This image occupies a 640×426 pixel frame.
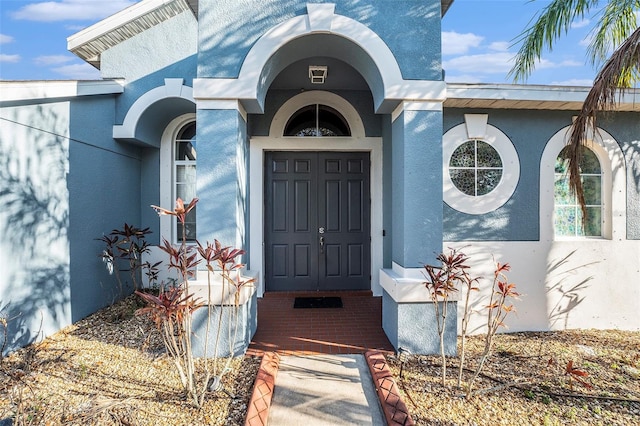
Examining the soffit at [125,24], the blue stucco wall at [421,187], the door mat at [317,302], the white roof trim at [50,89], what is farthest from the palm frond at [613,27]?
the white roof trim at [50,89]

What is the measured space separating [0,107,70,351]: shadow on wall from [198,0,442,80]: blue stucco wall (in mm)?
2719

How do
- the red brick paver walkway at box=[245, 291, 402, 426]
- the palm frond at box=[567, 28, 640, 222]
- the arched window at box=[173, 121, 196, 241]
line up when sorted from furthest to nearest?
the arched window at box=[173, 121, 196, 241] < the palm frond at box=[567, 28, 640, 222] < the red brick paver walkway at box=[245, 291, 402, 426]

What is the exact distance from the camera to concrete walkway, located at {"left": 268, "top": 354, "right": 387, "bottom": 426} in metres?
3.02

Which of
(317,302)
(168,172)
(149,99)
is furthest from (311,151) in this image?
(149,99)

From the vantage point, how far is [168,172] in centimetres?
714

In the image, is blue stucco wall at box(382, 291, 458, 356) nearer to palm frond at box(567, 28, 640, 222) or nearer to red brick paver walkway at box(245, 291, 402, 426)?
red brick paver walkway at box(245, 291, 402, 426)

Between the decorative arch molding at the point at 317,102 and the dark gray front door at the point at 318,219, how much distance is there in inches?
17.8

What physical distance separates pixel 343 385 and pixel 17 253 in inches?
180

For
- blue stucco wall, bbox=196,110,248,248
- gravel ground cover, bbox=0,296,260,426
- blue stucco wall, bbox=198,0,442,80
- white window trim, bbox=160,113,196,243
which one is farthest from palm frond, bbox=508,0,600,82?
white window trim, bbox=160,113,196,243

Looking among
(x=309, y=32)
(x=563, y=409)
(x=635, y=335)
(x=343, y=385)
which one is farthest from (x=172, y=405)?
(x=635, y=335)

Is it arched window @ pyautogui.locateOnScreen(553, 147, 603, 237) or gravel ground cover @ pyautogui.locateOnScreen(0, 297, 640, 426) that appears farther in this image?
arched window @ pyautogui.locateOnScreen(553, 147, 603, 237)

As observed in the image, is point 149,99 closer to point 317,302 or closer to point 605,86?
point 317,302

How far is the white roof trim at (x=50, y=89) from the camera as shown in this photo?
13.9ft

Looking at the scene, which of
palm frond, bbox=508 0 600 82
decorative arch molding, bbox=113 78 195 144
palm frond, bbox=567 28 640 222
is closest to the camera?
palm frond, bbox=567 28 640 222
